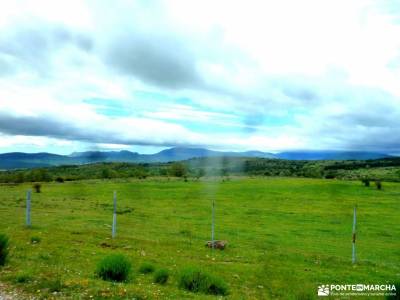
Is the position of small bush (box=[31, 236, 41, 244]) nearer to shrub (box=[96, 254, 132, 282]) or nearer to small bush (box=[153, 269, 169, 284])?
shrub (box=[96, 254, 132, 282])

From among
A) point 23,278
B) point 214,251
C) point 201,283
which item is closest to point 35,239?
point 214,251

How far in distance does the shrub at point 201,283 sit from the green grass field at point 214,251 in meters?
0.32

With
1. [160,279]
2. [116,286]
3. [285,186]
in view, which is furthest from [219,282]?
[285,186]

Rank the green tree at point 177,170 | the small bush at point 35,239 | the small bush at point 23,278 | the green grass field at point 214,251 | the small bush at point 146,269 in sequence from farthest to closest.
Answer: the green tree at point 177,170
the small bush at point 35,239
the small bush at point 146,269
the green grass field at point 214,251
the small bush at point 23,278

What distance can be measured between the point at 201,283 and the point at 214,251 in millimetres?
8122

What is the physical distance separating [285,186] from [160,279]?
60672 mm

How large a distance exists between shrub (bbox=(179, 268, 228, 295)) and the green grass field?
32 centimetres

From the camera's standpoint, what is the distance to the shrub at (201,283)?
36.2 ft

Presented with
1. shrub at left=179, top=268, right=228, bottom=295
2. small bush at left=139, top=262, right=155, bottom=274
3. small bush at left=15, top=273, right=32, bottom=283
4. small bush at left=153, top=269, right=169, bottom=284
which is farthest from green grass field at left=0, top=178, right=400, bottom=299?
small bush at left=139, top=262, right=155, bottom=274

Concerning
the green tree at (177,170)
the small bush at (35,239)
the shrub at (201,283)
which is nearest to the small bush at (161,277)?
the shrub at (201,283)

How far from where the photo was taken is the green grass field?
1128cm

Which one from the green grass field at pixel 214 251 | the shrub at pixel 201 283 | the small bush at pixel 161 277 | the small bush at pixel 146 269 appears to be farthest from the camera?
the small bush at pixel 146 269

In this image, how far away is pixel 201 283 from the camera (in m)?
11.1

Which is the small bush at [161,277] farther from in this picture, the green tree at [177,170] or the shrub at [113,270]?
the green tree at [177,170]
